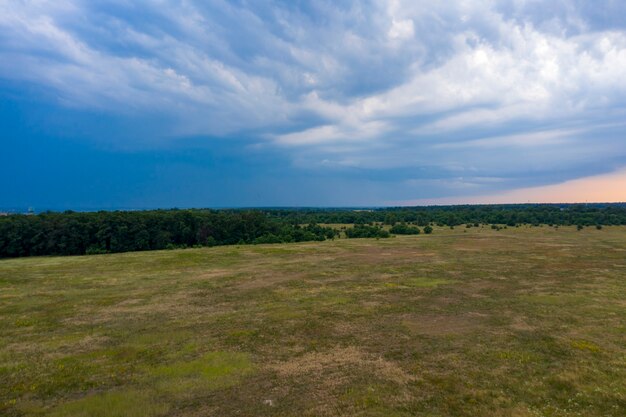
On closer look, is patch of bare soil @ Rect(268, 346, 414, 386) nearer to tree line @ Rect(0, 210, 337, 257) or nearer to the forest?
tree line @ Rect(0, 210, 337, 257)

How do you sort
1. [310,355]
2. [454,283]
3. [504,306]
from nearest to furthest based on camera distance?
[310,355] → [504,306] → [454,283]

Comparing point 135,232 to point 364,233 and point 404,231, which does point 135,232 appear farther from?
point 404,231

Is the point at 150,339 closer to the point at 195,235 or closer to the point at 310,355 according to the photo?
the point at 310,355

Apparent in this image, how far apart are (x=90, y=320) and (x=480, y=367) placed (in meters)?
22.2

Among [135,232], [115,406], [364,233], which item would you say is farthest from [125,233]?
[115,406]

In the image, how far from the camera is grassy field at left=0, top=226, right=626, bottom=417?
12492 mm

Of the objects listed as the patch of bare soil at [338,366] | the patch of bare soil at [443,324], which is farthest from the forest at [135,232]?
the patch of bare soil at [338,366]

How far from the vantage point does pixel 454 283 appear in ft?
107

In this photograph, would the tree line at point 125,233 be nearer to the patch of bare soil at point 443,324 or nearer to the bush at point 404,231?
the bush at point 404,231

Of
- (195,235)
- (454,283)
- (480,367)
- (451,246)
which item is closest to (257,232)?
(195,235)

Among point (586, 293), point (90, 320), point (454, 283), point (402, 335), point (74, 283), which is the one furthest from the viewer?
point (74, 283)

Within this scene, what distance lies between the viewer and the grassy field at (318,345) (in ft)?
41.0

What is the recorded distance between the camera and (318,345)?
17.8 m

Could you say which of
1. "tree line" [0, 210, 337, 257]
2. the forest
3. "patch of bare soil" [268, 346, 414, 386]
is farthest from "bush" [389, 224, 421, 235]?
"patch of bare soil" [268, 346, 414, 386]
